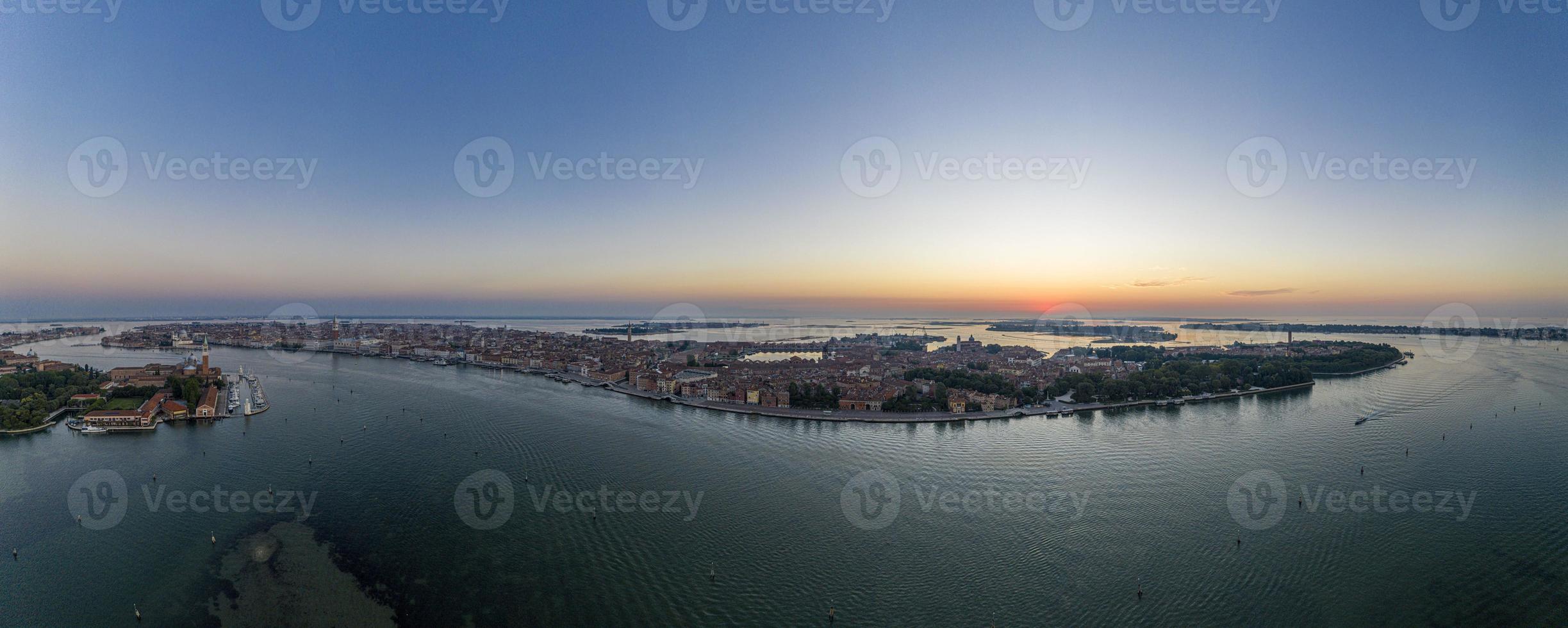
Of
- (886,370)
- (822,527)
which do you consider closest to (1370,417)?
(886,370)

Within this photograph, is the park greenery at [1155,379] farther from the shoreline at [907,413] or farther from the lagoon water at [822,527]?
the lagoon water at [822,527]

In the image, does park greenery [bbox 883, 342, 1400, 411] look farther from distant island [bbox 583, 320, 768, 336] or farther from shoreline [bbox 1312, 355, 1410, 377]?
distant island [bbox 583, 320, 768, 336]

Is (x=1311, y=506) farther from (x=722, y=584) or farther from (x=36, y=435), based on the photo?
(x=36, y=435)

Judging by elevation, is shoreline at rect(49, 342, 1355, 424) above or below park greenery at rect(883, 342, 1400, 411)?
below

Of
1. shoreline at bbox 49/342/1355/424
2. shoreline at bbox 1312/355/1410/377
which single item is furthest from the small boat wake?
shoreline at bbox 1312/355/1410/377

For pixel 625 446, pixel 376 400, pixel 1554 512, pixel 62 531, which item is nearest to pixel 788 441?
pixel 625 446

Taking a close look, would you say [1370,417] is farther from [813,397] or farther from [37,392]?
[37,392]
